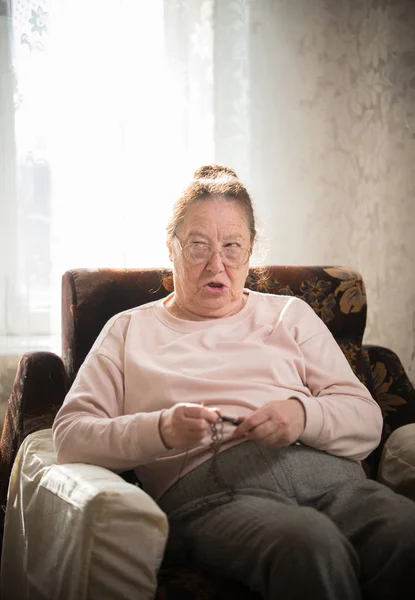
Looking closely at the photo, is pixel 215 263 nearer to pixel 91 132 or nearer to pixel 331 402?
pixel 331 402

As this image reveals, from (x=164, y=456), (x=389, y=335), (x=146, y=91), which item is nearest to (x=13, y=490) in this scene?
(x=164, y=456)

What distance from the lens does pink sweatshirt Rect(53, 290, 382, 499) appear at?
1.38 m

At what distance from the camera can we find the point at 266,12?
2.56 meters

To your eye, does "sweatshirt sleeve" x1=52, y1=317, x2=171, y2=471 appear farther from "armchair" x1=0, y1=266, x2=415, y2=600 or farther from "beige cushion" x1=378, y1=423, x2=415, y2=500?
"beige cushion" x1=378, y1=423, x2=415, y2=500

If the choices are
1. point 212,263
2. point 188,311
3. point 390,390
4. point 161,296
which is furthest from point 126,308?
point 390,390

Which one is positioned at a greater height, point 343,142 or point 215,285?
point 343,142

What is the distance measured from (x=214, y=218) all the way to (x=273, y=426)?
50cm

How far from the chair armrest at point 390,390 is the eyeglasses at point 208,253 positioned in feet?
1.85

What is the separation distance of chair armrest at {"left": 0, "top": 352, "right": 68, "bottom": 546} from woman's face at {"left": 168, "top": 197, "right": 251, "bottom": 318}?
387 mm

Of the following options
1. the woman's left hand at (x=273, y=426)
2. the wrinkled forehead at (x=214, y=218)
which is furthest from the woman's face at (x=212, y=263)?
the woman's left hand at (x=273, y=426)

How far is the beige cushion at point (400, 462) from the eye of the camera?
61.2 inches

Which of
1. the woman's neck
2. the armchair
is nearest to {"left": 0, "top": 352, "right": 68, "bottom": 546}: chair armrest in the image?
the armchair

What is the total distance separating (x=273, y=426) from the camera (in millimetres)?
1343

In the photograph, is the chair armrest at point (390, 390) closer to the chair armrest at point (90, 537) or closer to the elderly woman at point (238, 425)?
the elderly woman at point (238, 425)
